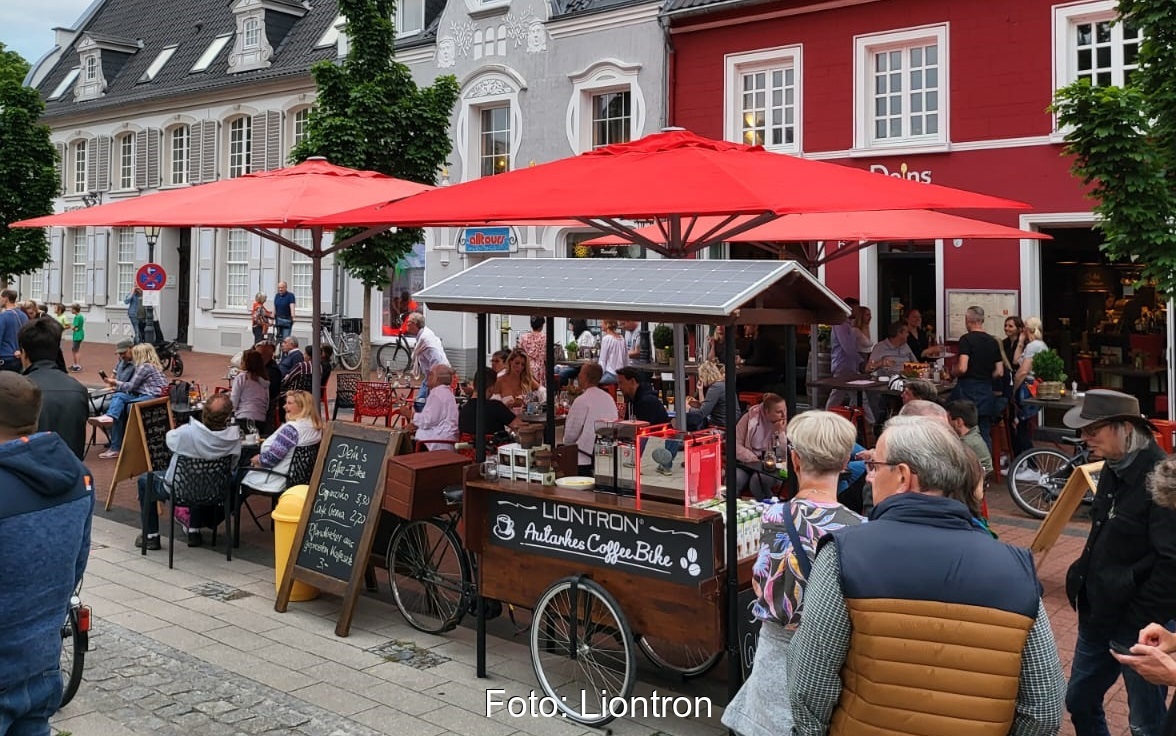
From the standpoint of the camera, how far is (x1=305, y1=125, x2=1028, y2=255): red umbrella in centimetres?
571

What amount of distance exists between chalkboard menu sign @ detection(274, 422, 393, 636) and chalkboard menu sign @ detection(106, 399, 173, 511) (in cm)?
302

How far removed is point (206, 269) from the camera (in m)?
28.8

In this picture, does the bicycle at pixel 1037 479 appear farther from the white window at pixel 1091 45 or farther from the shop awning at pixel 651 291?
the white window at pixel 1091 45

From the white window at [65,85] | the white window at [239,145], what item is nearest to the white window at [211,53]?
the white window at [239,145]

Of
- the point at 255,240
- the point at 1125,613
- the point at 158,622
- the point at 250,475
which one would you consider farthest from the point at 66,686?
the point at 255,240

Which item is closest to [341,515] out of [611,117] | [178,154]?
[611,117]

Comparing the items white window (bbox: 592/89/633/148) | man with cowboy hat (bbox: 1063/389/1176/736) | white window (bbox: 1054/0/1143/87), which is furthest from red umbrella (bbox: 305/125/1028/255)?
white window (bbox: 592/89/633/148)

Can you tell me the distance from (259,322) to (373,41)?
1091cm

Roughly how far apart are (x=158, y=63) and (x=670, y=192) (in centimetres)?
3088

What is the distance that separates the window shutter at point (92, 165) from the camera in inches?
1287

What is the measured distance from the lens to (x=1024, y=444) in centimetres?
1197

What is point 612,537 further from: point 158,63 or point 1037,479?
point 158,63

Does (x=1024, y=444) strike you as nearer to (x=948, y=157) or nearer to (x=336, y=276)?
(x=948, y=157)

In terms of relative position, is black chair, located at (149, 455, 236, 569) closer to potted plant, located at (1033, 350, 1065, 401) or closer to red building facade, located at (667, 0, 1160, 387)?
potted plant, located at (1033, 350, 1065, 401)
